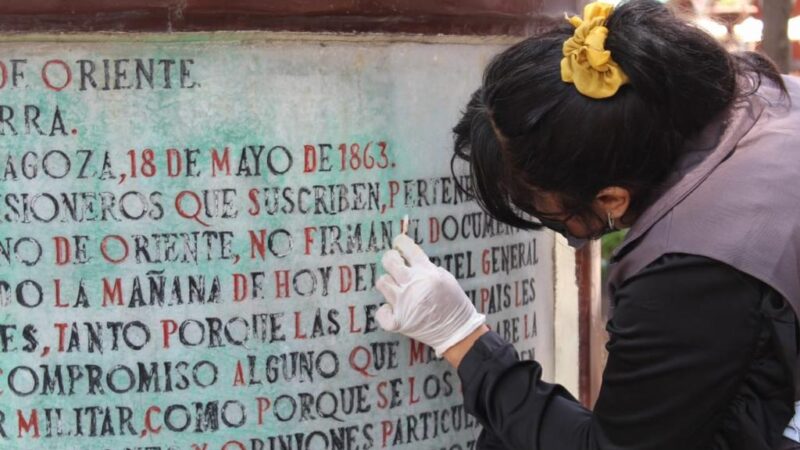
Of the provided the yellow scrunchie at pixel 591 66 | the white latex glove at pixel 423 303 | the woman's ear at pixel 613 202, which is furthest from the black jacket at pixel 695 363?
the white latex glove at pixel 423 303

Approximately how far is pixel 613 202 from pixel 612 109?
8.6 inches

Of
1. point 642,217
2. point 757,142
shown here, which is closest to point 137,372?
point 642,217

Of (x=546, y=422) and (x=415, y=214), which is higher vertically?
(x=415, y=214)

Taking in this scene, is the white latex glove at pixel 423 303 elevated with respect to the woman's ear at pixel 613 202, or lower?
lower

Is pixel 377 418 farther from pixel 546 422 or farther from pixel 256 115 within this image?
pixel 256 115

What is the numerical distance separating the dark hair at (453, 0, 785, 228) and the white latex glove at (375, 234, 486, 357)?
378mm

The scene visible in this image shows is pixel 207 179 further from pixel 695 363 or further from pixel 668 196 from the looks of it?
pixel 695 363

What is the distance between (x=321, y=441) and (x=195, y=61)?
2.91 feet

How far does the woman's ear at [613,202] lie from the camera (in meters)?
1.72

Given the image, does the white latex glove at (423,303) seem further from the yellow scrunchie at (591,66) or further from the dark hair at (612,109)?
the yellow scrunchie at (591,66)

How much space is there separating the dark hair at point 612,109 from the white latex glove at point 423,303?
378 millimetres

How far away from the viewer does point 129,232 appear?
2037mm

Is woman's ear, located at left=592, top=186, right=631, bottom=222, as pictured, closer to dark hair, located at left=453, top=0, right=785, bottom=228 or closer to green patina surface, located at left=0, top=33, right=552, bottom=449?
dark hair, located at left=453, top=0, right=785, bottom=228

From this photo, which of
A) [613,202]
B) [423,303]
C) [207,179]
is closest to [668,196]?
[613,202]
